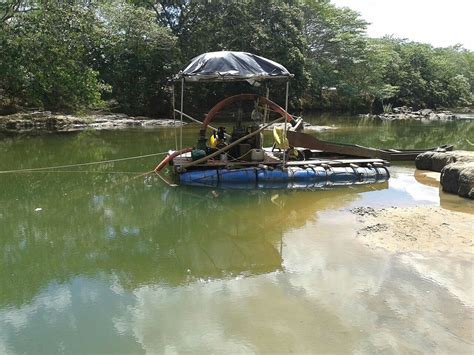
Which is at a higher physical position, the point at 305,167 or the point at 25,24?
the point at 25,24

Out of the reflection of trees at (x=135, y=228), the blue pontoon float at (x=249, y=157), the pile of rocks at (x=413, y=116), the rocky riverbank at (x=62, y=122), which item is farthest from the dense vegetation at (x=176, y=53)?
the blue pontoon float at (x=249, y=157)

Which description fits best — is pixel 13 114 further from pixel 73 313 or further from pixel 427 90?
pixel 427 90

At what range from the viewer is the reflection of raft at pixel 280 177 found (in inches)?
425

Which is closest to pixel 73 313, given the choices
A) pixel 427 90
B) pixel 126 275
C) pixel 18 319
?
pixel 18 319

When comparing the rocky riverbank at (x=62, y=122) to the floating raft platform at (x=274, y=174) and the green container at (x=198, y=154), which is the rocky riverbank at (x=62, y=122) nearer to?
the green container at (x=198, y=154)

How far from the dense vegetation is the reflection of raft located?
43.3 feet

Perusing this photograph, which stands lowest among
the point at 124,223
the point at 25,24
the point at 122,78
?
the point at 124,223

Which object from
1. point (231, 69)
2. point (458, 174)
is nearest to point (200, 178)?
point (231, 69)

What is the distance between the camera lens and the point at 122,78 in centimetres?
2859

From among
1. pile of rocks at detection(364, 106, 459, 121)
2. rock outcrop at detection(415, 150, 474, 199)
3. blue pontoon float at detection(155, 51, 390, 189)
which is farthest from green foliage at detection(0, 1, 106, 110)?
pile of rocks at detection(364, 106, 459, 121)

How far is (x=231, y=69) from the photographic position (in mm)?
10211

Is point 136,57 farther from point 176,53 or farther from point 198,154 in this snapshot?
point 198,154

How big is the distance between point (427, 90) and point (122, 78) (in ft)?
109

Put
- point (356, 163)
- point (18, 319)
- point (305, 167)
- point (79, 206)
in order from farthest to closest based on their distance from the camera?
point (356, 163) → point (305, 167) → point (79, 206) → point (18, 319)
